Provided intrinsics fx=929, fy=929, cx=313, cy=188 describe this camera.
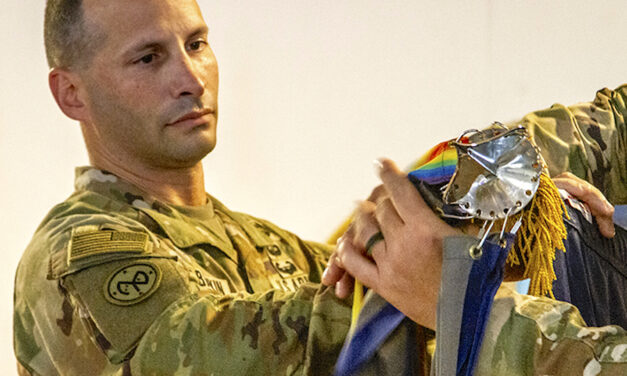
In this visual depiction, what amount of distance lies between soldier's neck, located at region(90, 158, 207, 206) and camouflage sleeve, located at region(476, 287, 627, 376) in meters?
0.78

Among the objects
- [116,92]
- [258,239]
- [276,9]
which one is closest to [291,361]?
[258,239]

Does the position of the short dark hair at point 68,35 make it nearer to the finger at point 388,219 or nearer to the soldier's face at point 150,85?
the soldier's face at point 150,85

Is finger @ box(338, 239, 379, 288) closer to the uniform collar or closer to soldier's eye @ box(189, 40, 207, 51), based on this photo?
the uniform collar

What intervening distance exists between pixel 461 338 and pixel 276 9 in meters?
1.66

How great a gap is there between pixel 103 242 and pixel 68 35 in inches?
19.1

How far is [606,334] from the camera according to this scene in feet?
3.07

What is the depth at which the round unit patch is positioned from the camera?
1237mm

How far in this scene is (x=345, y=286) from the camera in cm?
109

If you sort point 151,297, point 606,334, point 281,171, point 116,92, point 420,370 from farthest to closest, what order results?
point 281,171, point 116,92, point 151,297, point 420,370, point 606,334

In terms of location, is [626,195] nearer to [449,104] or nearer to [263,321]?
[263,321]

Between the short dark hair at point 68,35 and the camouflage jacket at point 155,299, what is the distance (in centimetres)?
21

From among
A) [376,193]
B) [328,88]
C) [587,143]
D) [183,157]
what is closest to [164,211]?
[183,157]

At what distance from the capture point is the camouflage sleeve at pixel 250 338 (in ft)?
3.66

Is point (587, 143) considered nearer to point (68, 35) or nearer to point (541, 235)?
point (541, 235)
